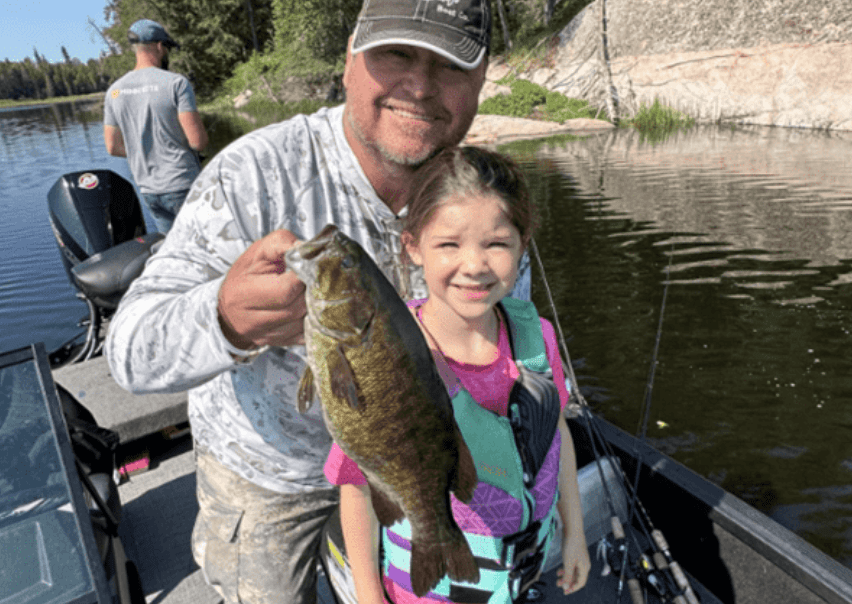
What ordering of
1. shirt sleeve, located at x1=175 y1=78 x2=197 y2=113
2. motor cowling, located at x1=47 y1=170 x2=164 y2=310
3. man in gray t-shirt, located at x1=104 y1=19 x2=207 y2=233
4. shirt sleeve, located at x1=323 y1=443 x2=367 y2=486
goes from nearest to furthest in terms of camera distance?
1. shirt sleeve, located at x1=323 y1=443 x2=367 y2=486
2. motor cowling, located at x1=47 y1=170 x2=164 y2=310
3. man in gray t-shirt, located at x1=104 y1=19 x2=207 y2=233
4. shirt sleeve, located at x1=175 y1=78 x2=197 y2=113

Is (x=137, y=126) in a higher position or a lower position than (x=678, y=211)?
higher

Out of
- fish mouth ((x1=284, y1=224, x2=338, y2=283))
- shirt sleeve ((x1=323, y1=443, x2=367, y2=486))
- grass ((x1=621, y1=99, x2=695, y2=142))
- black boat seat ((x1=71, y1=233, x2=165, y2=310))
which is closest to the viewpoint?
fish mouth ((x1=284, y1=224, x2=338, y2=283))

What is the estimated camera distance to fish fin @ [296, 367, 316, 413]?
1485mm

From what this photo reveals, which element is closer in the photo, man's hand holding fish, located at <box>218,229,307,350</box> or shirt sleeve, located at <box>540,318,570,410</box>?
man's hand holding fish, located at <box>218,229,307,350</box>

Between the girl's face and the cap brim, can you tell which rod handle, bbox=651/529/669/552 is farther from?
the cap brim

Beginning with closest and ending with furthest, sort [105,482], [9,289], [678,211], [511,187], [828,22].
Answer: [511,187] < [105,482] < [9,289] < [678,211] < [828,22]

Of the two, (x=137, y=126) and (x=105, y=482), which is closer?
(x=105, y=482)

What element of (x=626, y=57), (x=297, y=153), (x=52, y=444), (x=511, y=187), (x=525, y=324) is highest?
(x=626, y=57)

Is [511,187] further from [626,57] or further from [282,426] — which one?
[626,57]

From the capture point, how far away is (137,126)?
20.1 feet

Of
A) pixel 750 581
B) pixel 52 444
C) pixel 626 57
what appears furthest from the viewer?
pixel 626 57

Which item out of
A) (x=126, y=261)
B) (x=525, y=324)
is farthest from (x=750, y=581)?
(x=126, y=261)

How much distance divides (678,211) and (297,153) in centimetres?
1239

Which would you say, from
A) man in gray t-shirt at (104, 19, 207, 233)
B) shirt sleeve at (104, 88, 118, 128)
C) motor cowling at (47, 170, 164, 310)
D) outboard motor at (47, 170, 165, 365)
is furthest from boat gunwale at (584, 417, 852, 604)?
shirt sleeve at (104, 88, 118, 128)
